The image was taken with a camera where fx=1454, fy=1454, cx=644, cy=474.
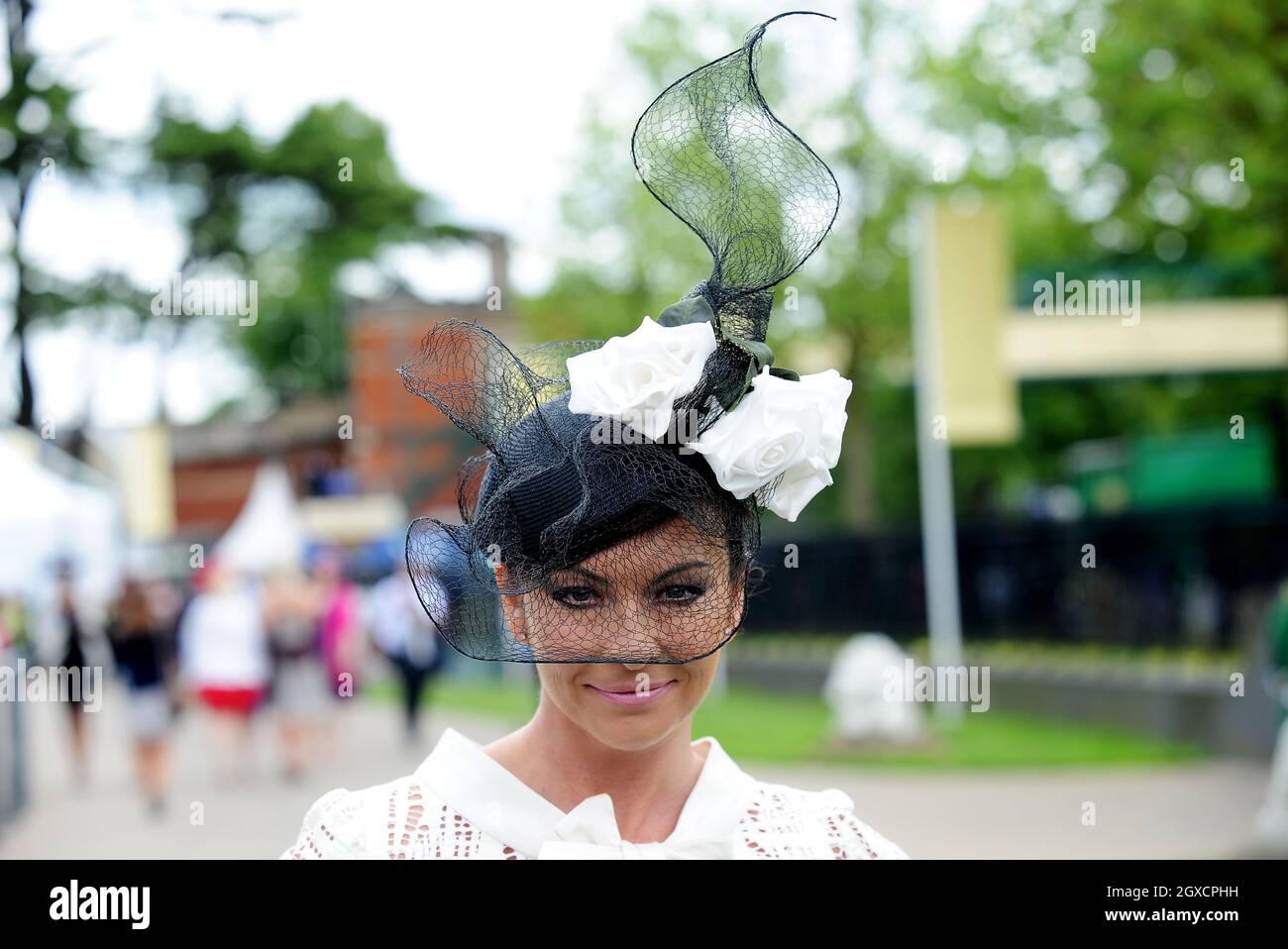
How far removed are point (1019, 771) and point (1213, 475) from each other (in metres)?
5.69

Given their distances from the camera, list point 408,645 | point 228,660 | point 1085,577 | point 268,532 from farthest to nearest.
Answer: point 268,532, point 408,645, point 1085,577, point 228,660

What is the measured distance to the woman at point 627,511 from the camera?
1.75 m

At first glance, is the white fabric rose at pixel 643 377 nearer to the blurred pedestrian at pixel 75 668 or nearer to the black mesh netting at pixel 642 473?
the black mesh netting at pixel 642 473

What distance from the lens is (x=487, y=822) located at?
6.37 feet

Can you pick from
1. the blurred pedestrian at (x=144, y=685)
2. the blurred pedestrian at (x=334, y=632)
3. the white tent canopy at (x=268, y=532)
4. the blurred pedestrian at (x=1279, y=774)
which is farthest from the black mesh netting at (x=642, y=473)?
the white tent canopy at (x=268, y=532)

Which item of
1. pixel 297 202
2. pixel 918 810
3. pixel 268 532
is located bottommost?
pixel 918 810

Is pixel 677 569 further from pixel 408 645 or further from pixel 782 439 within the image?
pixel 408 645

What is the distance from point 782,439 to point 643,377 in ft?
0.59

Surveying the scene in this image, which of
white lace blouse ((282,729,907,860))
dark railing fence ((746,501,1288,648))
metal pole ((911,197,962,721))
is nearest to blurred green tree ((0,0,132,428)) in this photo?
dark railing fence ((746,501,1288,648))

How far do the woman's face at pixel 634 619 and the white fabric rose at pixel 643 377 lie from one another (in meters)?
0.14

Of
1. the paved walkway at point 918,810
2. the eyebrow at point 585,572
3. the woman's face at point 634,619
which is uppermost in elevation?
the eyebrow at point 585,572

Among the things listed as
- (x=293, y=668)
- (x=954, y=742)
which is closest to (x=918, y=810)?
(x=954, y=742)

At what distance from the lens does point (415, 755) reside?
11.2 metres
